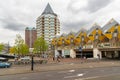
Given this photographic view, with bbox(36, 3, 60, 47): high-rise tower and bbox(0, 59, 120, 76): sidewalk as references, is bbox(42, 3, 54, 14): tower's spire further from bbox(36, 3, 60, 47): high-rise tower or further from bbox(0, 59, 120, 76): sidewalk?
bbox(0, 59, 120, 76): sidewalk

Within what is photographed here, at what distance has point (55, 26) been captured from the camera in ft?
534

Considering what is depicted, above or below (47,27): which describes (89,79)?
below

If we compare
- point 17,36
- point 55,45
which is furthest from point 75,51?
point 17,36

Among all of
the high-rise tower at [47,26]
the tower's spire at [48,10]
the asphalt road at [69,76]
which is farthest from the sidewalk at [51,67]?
the tower's spire at [48,10]

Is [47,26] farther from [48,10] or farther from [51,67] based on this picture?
[51,67]

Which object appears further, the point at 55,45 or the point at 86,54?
the point at 55,45

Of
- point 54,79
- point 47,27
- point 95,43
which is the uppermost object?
point 47,27

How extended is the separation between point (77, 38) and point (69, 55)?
11176 mm

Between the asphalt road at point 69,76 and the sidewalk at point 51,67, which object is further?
the sidewalk at point 51,67

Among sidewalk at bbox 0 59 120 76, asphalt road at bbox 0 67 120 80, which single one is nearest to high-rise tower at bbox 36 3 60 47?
sidewalk at bbox 0 59 120 76

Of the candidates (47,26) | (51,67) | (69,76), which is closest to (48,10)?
(47,26)

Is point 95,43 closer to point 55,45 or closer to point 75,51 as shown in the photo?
point 75,51

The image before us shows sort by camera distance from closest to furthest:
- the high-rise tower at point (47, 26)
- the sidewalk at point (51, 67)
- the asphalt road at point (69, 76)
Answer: the asphalt road at point (69, 76) → the sidewalk at point (51, 67) → the high-rise tower at point (47, 26)

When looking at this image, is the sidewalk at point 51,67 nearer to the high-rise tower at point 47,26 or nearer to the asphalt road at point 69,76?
the asphalt road at point 69,76
